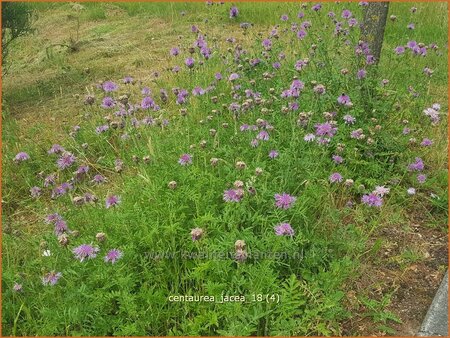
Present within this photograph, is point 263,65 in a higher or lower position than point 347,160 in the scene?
higher

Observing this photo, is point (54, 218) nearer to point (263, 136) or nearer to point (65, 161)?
point (65, 161)

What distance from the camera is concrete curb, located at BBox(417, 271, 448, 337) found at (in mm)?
2320

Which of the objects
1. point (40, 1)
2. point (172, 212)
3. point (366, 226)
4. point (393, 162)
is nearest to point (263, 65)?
point (393, 162)

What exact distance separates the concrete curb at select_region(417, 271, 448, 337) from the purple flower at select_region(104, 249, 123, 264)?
1.50 metres

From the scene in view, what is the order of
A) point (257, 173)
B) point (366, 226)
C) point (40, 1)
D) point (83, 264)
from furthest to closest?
point (40, 1), point (366, 226), point (257, 173), point (83, 264)

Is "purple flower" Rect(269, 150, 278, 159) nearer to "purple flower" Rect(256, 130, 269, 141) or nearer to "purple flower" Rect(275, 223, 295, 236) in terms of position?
"purple flower" Rect(256, 130, 269, 141)

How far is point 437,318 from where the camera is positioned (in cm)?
239

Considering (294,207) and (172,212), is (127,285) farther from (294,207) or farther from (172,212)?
(294,207)

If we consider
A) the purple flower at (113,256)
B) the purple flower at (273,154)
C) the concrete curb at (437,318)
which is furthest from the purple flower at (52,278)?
the concrete curb at (437,318)

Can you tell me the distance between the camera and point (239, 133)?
328cm

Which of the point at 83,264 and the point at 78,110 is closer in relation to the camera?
the point at 83,264

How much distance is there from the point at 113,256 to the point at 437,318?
1.61 metres

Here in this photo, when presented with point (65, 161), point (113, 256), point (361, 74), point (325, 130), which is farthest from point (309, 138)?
point (65, 161)

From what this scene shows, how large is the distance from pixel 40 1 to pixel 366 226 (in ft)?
33.8
